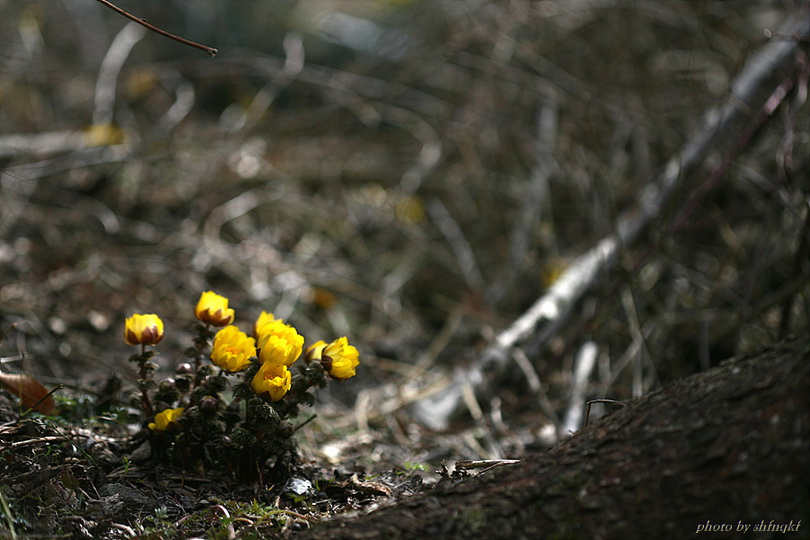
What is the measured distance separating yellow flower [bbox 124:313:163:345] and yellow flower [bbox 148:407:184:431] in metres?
0.17

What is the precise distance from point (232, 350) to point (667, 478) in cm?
89

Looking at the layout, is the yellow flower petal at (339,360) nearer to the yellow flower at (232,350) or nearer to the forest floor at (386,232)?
the yellow flower at (232,350)

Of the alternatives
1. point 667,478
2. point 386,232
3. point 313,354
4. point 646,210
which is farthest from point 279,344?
point 386,232

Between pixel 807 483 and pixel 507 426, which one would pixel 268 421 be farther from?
pixel 507 426

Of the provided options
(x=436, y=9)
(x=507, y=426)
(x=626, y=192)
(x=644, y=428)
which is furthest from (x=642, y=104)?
(x=644, y=428)

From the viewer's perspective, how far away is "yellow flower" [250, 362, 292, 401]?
53.0 inches

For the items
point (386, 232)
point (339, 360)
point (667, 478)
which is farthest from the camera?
point (386, 232)

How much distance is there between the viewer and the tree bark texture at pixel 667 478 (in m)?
0.93

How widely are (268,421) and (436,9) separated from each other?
4.19 m

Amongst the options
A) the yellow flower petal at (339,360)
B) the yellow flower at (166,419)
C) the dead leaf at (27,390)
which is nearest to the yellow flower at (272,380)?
the yellow flower petal at (339,360)

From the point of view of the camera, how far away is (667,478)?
3.25 feet

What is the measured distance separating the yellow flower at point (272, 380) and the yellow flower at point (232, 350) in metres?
0.06

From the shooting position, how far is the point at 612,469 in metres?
1.05

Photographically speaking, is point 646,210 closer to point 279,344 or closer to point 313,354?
point 313,354
